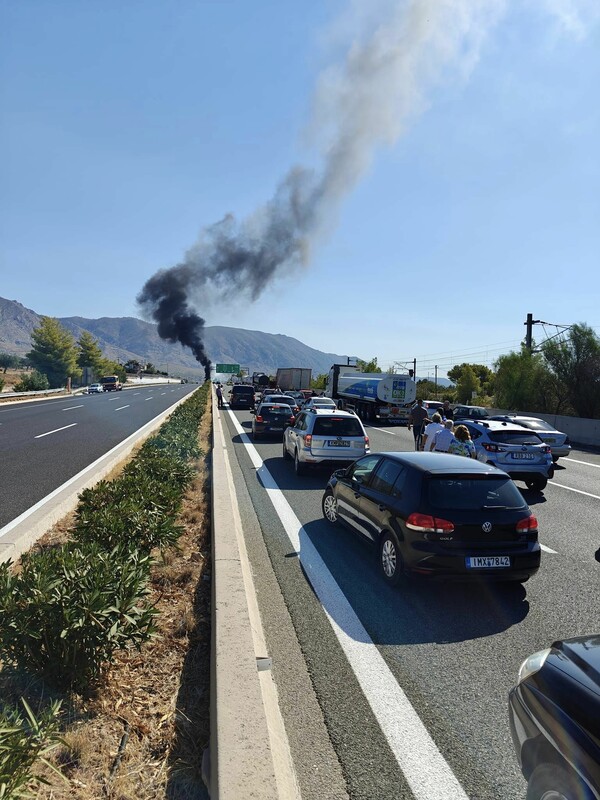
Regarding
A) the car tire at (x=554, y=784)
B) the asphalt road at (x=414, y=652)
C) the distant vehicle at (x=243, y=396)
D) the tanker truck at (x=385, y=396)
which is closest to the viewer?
the car tire at (x=554, y=784)

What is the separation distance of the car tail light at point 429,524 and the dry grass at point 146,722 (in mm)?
2270

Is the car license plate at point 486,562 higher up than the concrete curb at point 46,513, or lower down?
higher up

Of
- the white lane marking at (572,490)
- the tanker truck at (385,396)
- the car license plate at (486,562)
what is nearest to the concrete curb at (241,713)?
the car license plate at (486,562)

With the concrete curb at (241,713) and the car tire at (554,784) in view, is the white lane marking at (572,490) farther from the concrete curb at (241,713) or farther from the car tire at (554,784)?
the car tire at (554,784)

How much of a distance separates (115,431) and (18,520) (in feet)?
42.6

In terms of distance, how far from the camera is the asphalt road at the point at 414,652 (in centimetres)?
319

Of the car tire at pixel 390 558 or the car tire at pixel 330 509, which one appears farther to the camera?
the car tire at pixel 330 509

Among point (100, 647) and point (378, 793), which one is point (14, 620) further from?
point (378, 793)

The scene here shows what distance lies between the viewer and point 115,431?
20344mm

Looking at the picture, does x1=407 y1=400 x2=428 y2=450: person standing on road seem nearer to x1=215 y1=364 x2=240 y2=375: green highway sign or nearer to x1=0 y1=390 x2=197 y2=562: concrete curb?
x1=0 y1=390 x2=197 y2=562: concrete curb

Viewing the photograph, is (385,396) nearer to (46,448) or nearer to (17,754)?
(46,448)

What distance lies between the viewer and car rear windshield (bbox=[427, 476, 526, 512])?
592 centimetres

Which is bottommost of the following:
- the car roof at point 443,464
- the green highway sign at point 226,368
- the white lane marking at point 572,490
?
the white lane marking at point 572,490

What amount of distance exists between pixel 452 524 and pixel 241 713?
3204 mm
